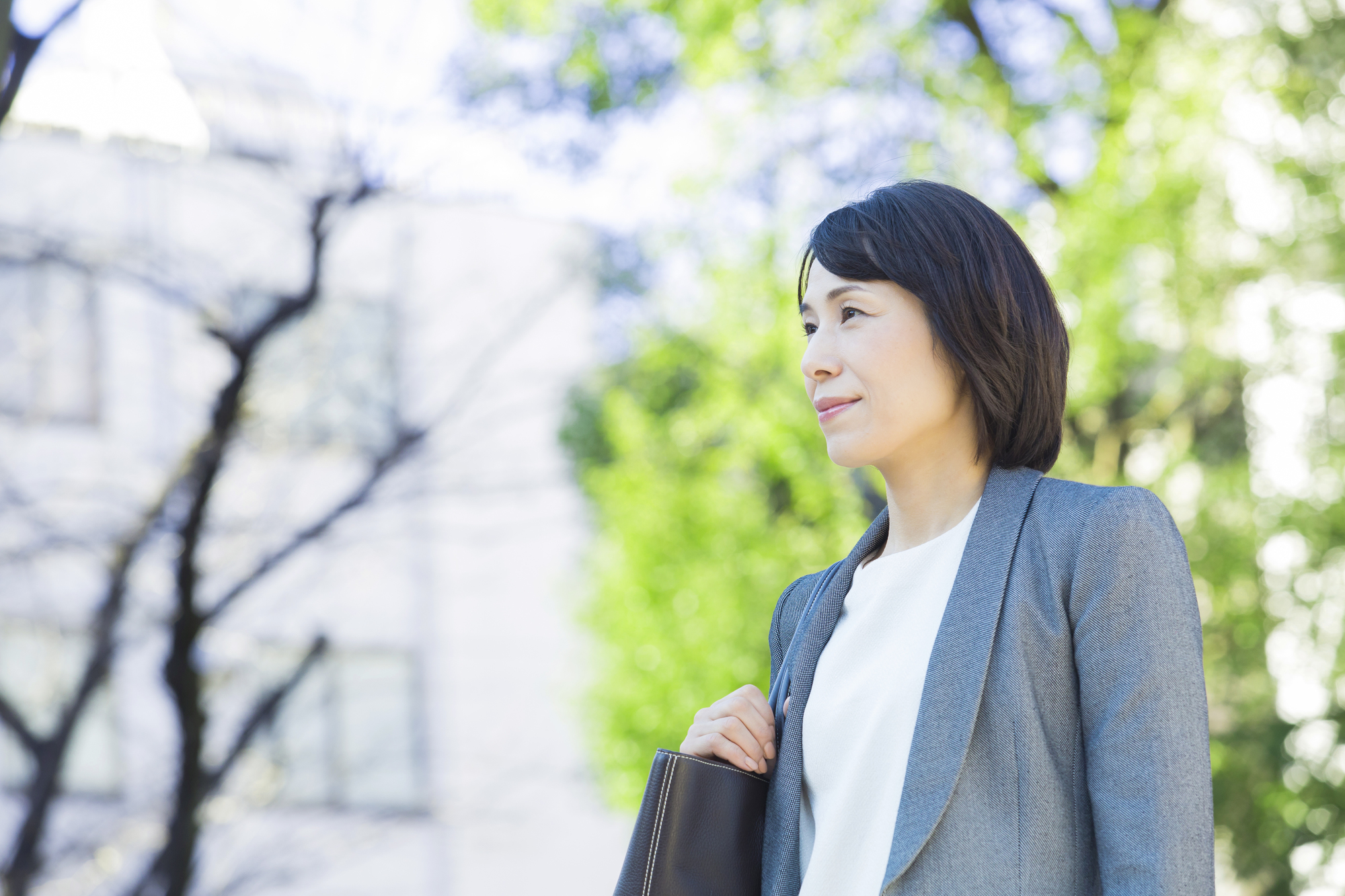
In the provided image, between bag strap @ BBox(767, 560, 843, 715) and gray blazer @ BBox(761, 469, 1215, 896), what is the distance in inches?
12.2

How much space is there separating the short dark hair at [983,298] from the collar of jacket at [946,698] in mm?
69

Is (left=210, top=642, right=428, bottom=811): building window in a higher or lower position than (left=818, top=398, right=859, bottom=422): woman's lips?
lower

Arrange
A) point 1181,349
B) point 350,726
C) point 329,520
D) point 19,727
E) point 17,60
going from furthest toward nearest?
point 350,726
point 1181,349
point 329,520
point 19,727
point 17,60

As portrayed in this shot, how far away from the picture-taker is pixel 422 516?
11195mm

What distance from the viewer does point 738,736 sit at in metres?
1.57

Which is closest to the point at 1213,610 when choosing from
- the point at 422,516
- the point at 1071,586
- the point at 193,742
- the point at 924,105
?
the point at 924,105

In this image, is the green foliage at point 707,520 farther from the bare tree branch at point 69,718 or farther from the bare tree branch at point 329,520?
the bare tree branch at point 69,718

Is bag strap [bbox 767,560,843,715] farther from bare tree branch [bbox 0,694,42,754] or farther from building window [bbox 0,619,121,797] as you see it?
building window [bbox 0,619,121,797]

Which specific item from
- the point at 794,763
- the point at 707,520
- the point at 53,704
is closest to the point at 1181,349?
the point at 707,520

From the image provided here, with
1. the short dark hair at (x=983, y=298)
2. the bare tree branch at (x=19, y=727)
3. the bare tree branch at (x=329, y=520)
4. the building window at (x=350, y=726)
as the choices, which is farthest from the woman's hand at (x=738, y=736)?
the building window at (x=350, y=726)

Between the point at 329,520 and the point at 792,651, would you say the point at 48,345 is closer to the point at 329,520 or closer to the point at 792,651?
the point at 329,520

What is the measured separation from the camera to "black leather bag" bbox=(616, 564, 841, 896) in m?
1.52

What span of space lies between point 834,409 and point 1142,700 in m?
0.48

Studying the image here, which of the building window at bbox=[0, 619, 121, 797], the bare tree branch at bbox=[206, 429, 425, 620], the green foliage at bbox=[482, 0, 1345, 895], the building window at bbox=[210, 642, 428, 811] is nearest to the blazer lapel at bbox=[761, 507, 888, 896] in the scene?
the bare tree branch at bbox=[206, 429, 425, 620]
